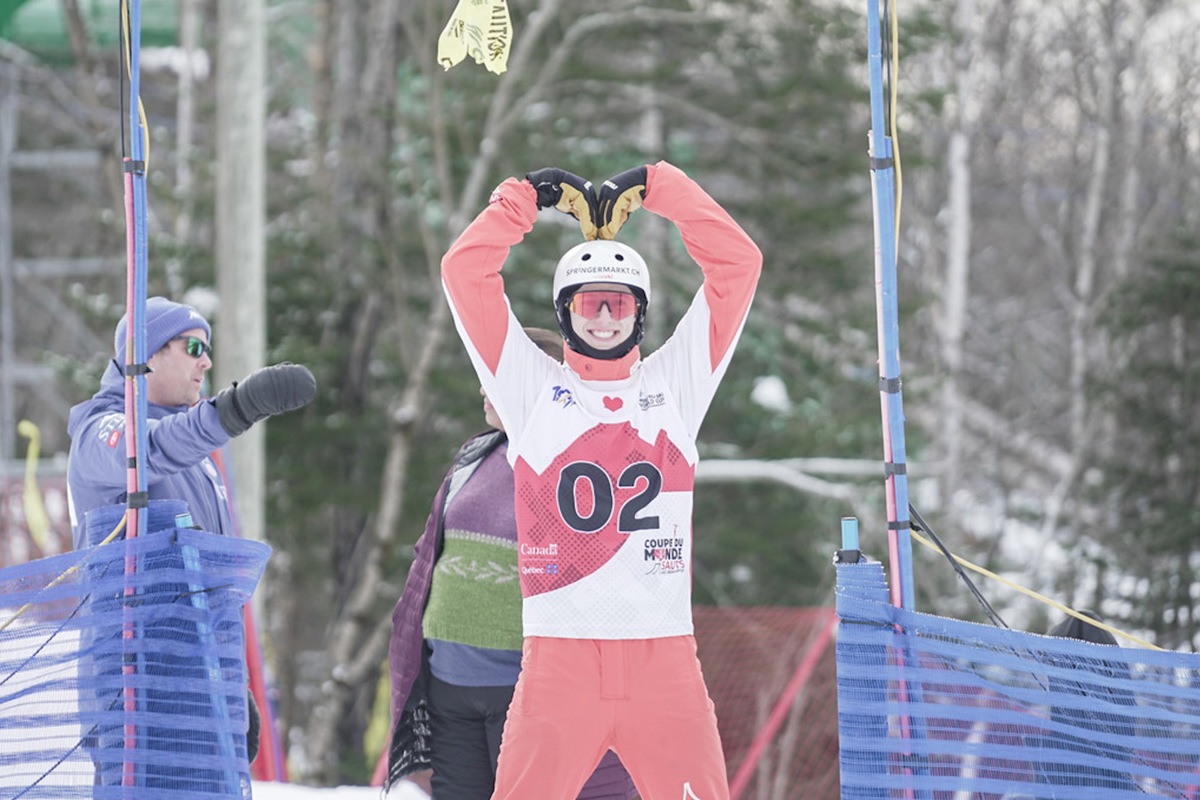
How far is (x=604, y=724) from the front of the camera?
119 inches

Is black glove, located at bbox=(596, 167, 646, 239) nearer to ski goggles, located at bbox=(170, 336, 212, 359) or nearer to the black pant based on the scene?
ski goggles, located at bbox=(170, 336, 212, 359)

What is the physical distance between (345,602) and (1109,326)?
741 cm

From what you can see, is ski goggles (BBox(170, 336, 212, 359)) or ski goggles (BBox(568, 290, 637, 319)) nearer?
ski goggles (BBox(568, 290, 637, 319))

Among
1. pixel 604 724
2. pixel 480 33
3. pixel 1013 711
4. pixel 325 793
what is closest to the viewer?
pixel 1013 711

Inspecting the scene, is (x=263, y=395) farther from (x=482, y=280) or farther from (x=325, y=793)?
(x=325, y=793)

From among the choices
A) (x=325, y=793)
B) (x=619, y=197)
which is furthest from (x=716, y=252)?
(x=325, y=793)

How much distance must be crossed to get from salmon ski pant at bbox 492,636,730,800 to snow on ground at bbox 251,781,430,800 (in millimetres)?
1853

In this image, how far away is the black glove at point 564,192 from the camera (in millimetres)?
3285

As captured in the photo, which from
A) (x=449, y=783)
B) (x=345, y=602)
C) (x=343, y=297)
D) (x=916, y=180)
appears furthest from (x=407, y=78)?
(x=449, y=783)

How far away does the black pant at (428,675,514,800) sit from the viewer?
355 centimetres

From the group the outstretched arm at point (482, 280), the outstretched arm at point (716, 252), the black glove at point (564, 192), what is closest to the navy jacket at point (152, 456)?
→ the outstretched arm at point (482, 280)

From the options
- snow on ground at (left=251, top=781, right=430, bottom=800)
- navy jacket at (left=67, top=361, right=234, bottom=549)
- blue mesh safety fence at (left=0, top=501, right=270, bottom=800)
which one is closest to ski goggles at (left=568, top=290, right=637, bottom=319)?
navy jacket at (left=67, top=361, right=234, bottom=549)

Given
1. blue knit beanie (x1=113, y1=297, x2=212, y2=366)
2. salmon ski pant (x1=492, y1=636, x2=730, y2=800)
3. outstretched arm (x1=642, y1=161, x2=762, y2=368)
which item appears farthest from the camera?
blue knit beanie (x1=113, y1=297, x2=212, y2=366)

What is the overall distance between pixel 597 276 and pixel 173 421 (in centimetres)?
100
